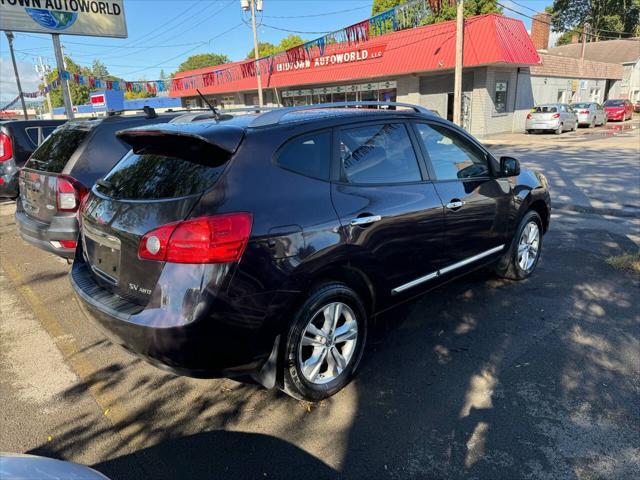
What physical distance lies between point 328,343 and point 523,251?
9.34 ft

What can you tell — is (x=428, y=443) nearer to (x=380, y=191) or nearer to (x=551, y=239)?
(x=380, y=191)

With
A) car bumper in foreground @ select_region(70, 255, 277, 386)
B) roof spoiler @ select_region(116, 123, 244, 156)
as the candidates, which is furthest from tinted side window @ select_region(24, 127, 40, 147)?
car bumper in foreground @ select_region(70, 255, 277, 386)

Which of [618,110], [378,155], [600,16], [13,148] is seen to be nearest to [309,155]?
[378,155]

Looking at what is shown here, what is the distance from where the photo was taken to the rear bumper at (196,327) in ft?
7.81

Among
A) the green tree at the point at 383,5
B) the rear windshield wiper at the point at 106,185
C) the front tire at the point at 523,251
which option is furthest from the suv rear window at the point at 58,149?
the green tree at the point at 383,5

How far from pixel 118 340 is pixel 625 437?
2910 mm

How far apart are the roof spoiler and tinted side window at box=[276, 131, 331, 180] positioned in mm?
296

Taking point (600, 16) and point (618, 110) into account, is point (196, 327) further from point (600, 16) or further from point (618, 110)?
point (600, 16)

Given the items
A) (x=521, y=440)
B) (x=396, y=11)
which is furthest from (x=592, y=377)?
(x=396, y=11)

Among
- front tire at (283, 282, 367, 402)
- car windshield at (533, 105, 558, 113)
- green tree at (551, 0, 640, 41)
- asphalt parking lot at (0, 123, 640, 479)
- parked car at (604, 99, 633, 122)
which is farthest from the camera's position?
green tree at (551, 0, 640, 41)

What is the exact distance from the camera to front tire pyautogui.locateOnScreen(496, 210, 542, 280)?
15.4ft

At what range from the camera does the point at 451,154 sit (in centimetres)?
399

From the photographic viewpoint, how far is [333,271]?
290cm

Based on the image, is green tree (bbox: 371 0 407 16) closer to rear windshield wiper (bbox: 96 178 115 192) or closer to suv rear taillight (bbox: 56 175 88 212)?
suv rear taillight (bbox: 56 175 88 212)
